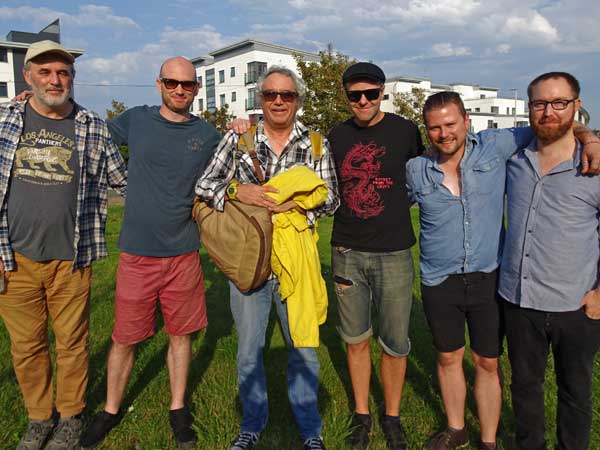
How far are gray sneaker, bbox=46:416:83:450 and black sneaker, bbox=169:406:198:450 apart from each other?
2.29 feet

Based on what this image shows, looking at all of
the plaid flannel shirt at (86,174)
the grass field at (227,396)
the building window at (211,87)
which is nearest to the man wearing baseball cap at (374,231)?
the grass field at (227,396)

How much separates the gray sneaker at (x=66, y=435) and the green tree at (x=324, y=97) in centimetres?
2233

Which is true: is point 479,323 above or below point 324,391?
above

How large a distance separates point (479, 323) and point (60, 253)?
3123mm

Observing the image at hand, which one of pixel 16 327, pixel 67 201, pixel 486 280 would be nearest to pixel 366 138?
pixel 486 280

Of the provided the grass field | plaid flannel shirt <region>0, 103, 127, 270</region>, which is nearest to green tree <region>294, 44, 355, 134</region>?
the grass field

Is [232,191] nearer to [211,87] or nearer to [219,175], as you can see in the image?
[219,175]

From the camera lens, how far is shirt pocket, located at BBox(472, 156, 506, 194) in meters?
3.24

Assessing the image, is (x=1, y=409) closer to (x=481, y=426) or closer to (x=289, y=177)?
(x=289, y=177)

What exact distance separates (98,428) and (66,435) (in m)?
0.22

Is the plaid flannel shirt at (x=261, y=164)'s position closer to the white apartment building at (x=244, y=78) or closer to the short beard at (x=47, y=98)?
the short beard at (x=47, y=98)

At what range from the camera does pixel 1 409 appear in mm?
3953

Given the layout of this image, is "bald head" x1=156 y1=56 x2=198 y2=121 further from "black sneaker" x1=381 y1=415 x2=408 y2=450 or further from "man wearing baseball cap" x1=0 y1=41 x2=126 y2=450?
"black sneaker" x1=381 y1=415 x2=408 y2=450

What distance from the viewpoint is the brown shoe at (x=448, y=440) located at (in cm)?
354
